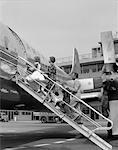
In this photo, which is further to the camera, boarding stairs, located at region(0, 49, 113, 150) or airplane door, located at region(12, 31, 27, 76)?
airplane door, located at region(12, 31, 27, 76)

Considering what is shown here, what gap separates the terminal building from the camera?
33.1ft

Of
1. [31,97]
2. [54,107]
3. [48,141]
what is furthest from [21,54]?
[48,141]

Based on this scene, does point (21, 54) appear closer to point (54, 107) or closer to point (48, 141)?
point (54, 107)

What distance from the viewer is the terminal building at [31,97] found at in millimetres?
10102

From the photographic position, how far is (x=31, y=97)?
10406 mm

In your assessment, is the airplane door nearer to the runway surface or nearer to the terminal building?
the terminal building

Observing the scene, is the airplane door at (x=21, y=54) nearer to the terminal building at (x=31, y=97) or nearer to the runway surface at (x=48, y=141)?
the terminal building at (x=31, y=97)

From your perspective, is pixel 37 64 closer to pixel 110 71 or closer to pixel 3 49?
pixel 3 49

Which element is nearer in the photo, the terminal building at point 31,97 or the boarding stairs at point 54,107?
the boarding stairs at point 54,107

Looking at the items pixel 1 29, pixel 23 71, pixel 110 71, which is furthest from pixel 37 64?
pixel 110 71

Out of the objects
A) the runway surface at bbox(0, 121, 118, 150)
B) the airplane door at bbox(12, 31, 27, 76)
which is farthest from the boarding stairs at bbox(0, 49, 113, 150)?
the runway surface at bbox(0, 121, 118, 150)

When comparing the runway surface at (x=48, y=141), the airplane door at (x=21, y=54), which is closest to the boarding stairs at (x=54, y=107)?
the airplane door at (x=21, y=54)

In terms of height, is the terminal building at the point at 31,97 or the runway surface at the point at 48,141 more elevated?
the terminal building at the point at 31,97

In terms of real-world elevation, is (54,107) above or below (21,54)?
below
